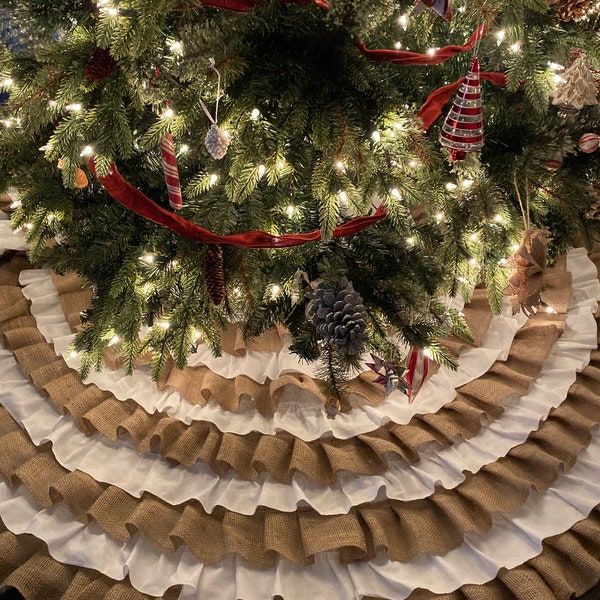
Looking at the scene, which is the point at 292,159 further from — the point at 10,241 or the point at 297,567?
the point at 10,241

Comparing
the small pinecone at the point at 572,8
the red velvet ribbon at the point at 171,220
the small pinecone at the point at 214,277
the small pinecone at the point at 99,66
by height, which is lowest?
the small pinecone at the point at 214,277

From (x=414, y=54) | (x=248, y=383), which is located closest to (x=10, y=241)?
(x=248, y=383)

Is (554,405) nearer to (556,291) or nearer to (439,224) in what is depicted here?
(556,291)

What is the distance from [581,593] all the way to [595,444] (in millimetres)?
273

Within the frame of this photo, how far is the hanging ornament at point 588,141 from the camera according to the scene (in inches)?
32.0

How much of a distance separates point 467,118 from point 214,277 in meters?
0.38

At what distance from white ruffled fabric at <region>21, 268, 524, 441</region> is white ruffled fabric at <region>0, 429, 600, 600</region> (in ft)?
0.74

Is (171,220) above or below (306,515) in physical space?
above

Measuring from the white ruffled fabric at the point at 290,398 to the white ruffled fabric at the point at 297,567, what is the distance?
0.22 m

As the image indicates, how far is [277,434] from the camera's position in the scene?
1.02 meters

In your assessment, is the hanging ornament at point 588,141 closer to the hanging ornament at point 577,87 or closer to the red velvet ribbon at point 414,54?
the hanging ornament at point 577,87

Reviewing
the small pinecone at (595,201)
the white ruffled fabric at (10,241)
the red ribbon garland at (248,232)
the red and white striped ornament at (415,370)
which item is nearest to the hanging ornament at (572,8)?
the red ribbon garland at (248,232)

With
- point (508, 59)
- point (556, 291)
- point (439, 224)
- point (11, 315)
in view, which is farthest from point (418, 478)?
point (11, 315)

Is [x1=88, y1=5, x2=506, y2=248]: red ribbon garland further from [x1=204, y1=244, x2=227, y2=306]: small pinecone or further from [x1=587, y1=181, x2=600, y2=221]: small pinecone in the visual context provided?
[x1=587, y1=181, x2=600, y2=221]: small pinecone
